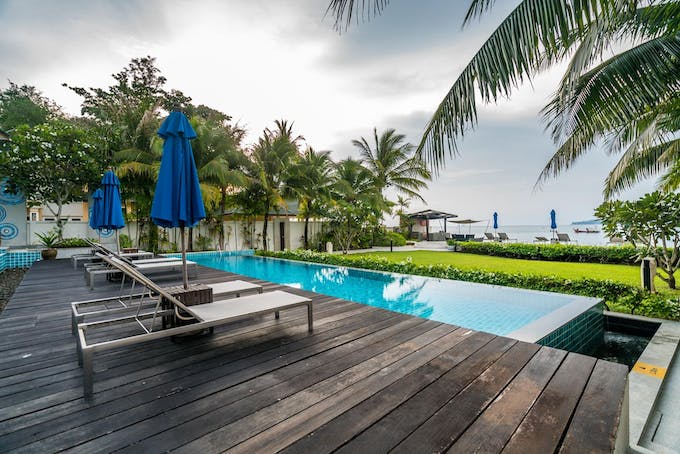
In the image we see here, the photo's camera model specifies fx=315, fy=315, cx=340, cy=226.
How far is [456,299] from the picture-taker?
6.86 m

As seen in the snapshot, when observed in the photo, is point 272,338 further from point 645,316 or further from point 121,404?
point 645,316

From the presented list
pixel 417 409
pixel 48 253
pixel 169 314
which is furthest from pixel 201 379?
pixel 48 253

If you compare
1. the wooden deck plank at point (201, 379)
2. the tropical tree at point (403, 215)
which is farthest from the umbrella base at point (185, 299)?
the tropical tree at point (403, 215)

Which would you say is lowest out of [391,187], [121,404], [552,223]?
[121,404]

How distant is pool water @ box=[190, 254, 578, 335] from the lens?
18.6 ft

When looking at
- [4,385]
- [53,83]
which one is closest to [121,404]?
[4,385]

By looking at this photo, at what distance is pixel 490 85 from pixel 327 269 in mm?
8993

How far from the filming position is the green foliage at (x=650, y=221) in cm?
591

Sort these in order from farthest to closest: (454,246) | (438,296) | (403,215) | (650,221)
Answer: (403,215) → (454,246) → (438,296) → (650,221)

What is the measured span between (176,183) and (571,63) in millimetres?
4888

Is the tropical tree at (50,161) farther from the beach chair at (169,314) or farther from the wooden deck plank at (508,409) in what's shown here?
the wooden deck plank at (508,409)

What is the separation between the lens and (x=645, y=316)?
518 cm

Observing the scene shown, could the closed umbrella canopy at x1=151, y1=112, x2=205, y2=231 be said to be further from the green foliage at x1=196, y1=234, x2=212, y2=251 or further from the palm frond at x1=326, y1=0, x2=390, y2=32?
the green foliage at x1=196, y1=234, x2=212, y2=251

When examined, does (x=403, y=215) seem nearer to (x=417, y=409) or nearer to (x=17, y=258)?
(x=17, y=258)
